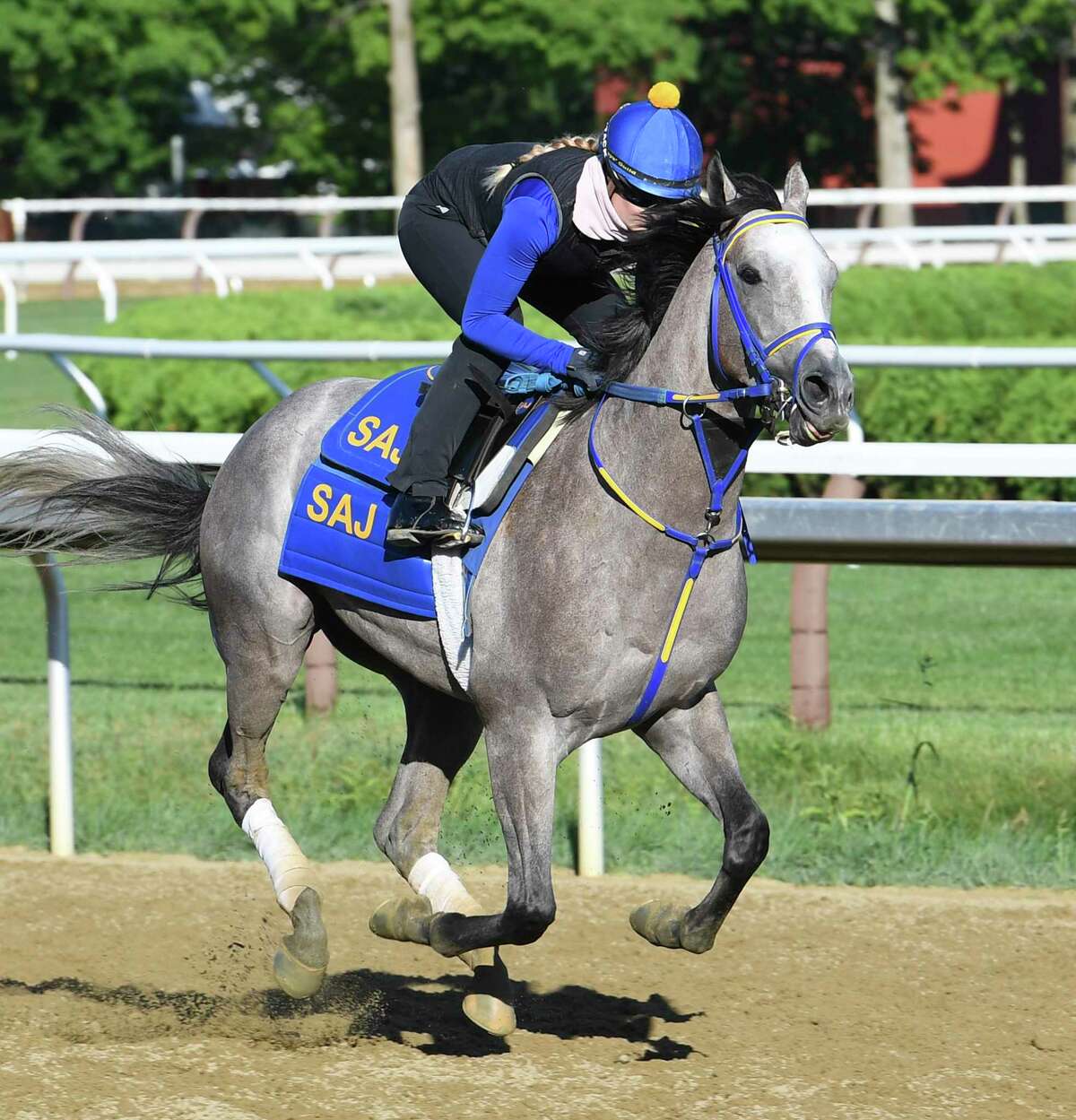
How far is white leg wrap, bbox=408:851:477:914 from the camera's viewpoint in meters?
4.27

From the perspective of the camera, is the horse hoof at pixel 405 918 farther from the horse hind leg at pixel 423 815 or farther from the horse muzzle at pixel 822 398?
the horse muzzle at pixel 822 398

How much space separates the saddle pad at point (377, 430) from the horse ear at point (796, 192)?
0.96 metres

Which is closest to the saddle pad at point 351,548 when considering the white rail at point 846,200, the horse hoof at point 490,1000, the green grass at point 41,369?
the horse hoof at point 490,1000

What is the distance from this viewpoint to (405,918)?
4258 millimetres

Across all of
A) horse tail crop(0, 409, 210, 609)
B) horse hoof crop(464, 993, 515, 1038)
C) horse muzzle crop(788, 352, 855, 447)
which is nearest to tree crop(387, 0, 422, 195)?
horse tail crop(0, 409, 210, 609)

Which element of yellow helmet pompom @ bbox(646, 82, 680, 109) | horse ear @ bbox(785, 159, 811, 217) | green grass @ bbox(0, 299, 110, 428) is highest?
yellow helmet pompom @ bbox(646, 82, 680, 109)

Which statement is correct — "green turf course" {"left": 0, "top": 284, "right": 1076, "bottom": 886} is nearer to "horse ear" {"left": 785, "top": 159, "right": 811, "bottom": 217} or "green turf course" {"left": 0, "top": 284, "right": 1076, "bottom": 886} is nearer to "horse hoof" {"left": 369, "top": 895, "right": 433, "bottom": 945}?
"horse hoof" {"left": 369, "top": 895, "right": 433, "bottom": 945}

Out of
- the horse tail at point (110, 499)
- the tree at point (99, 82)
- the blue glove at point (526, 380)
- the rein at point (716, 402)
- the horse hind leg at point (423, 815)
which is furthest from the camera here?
the tree at point (99, 82)

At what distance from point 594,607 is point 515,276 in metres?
0.69

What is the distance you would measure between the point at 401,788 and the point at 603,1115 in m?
1.08

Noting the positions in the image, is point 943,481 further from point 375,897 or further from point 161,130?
point 161,130

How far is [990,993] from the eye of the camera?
4.62 metres

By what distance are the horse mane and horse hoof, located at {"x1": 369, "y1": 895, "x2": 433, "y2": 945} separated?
1.26m

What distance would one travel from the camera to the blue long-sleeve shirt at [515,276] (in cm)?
383
